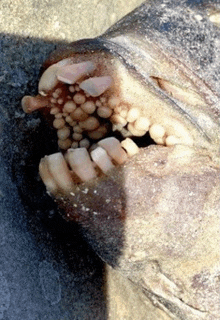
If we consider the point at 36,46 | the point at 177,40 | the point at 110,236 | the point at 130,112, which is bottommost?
the point at 110,236

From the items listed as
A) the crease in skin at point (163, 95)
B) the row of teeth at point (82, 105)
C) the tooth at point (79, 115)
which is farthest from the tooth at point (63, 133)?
the crease in skin at point (163, 95)

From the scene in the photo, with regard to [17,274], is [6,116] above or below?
above

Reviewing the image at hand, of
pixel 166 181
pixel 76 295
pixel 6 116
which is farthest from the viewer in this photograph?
pixel 76 295

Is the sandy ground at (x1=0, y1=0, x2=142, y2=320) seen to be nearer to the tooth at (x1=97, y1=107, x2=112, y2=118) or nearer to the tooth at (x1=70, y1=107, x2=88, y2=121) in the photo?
the tooth at (x1=70, y1=107, x2=88, y2=121)

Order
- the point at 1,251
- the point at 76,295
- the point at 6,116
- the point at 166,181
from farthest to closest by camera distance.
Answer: the point at 76,295 → the point at 6,116 → the point at 1,251 → the point at 166,181

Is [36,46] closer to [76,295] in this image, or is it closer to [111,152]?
[111,152]

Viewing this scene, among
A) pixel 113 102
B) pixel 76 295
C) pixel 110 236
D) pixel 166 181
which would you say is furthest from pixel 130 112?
pixel 76 295

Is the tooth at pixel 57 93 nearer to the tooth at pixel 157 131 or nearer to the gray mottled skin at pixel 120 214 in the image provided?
the gray mottled skin at pixel 120 214

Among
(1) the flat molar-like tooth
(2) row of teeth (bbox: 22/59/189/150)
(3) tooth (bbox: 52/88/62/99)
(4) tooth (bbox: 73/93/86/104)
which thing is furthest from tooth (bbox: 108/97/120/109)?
(1) the flat molar-like tooth

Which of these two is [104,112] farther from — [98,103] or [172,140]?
[172,140]
